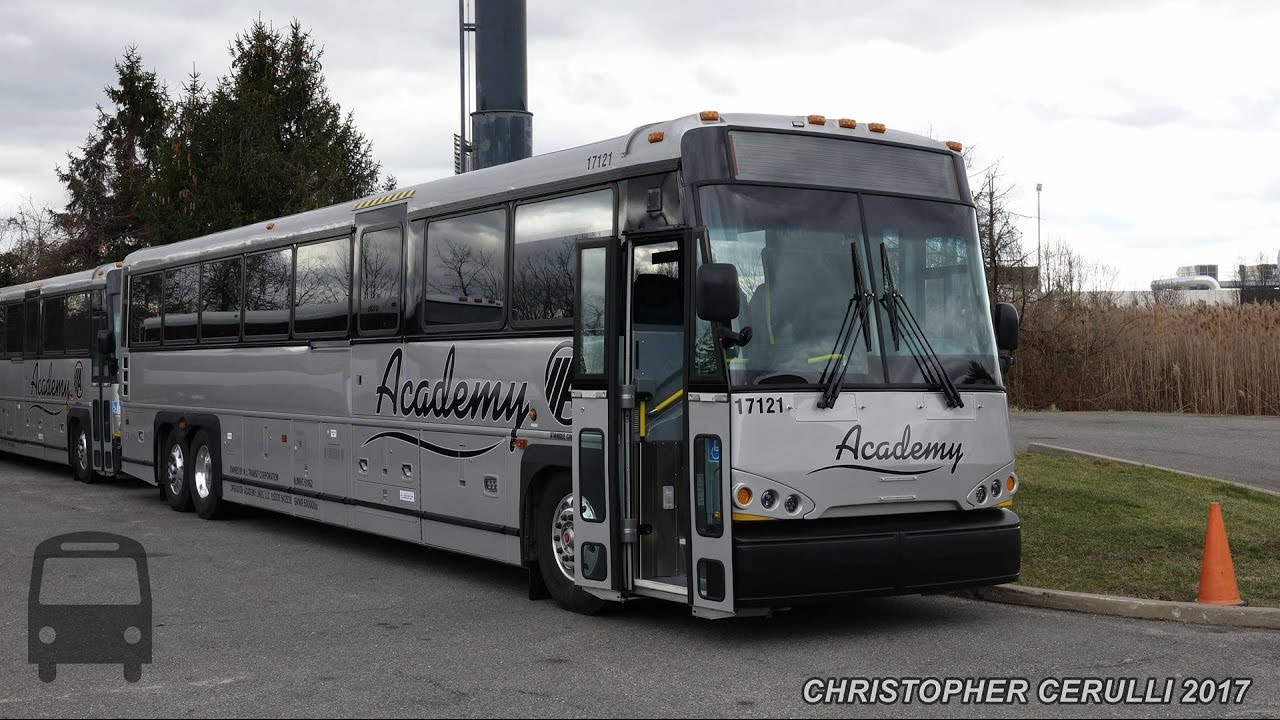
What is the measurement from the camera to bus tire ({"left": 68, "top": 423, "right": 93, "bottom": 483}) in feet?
70.4

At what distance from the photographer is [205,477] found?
1634cm

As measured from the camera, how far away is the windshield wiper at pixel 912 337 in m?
8.78

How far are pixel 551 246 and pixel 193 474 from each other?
8229mm

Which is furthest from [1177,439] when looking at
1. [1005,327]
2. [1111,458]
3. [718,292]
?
[718,292]

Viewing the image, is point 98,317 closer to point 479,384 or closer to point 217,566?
point 217,566

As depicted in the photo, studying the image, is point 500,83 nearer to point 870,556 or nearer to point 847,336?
point 847,336

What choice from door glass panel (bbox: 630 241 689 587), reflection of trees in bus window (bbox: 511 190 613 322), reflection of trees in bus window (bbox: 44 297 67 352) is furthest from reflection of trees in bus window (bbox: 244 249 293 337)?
reflection of trees in bus window (bbox: 44 297 67 352)

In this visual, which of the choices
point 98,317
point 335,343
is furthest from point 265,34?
point 335,343

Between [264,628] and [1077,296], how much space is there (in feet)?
84.9

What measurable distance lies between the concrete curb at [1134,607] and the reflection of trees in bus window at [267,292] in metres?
7.79

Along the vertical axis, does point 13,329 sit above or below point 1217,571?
above

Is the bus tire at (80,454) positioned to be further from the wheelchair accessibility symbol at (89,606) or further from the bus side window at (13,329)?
the wheelchair accessibility symbol at (89,606)

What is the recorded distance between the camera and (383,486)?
40.7 feet

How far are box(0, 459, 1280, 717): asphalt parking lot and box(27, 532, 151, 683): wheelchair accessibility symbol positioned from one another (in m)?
0.12
